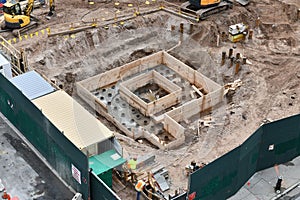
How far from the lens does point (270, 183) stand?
2173 cm

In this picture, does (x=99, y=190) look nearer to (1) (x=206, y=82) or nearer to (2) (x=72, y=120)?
(2) (x=72, y=120)

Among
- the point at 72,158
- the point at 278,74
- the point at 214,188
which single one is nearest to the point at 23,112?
the point at 72,158

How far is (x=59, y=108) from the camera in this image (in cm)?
2212

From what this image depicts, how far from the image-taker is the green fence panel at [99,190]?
60.5 ft

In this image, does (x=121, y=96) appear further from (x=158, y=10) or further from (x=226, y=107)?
(x=158, y=10)

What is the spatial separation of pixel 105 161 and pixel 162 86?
9.80m

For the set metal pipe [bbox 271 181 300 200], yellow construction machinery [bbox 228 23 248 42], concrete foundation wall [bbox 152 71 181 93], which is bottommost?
metal pipe [bbox 271 181 300 200]

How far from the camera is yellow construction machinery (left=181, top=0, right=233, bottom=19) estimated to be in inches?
1329

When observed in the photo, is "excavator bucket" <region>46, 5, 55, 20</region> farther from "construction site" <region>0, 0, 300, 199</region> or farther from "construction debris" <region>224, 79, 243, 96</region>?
"construction debris" <region>224, 79, 243, 96</region>

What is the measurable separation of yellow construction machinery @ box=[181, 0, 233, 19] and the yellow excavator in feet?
32.8

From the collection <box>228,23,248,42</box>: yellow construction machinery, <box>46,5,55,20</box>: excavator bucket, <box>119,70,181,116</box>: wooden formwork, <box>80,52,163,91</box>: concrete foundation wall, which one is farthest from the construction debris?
<box>46,5,55,20</box>: excavator bucket

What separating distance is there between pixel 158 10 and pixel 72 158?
57.4ft

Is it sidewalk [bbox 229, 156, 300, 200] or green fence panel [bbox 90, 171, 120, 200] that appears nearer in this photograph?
green fence panel [bbox 90, 171, 120, 200]

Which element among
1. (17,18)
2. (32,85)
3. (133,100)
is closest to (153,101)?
(133,100)
